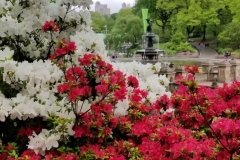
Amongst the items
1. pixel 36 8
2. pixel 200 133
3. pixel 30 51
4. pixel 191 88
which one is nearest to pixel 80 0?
pixel 36 8

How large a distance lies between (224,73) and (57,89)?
1972 centimetres

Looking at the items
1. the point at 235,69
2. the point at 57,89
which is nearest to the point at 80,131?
the point at 57,89

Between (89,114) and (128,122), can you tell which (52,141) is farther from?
(128,122)

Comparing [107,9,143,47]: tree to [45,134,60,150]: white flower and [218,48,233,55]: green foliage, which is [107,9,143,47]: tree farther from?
[45,134,60,150]: white flower

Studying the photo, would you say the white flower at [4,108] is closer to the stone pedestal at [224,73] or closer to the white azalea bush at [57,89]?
the white azalea bush at [57,89]

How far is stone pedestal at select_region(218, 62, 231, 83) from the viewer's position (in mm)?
22359

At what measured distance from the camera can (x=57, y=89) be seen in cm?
389

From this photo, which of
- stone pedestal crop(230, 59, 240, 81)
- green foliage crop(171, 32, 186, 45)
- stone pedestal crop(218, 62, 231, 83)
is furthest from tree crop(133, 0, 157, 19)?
stone pedestal crop(218, 62, 231, 83)

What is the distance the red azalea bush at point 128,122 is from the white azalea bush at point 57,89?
0.04ft

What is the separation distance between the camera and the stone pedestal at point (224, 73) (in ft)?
73.4

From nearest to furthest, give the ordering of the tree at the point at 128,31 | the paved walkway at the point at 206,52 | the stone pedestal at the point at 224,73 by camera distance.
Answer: the stone pedestal at the point at 224,73 < the paved walkway at the point at 206,52 < the tree at the point at 128,31

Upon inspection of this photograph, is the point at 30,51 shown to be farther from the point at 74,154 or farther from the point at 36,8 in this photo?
the point at 74,154

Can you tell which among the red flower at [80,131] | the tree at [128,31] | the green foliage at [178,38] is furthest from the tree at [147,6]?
the red flower at [80,131]

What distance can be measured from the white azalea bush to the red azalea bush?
0.01 meters
